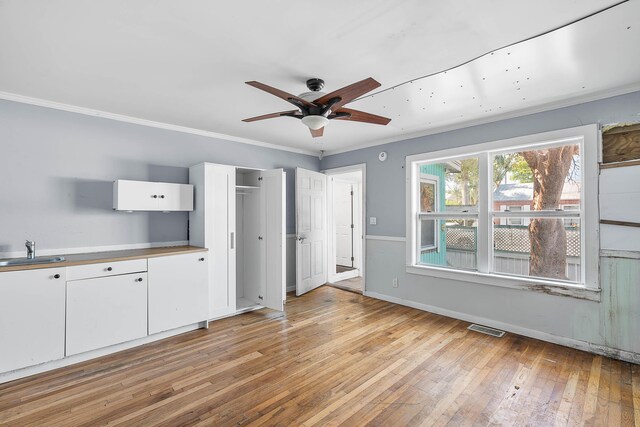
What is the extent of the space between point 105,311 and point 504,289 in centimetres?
420

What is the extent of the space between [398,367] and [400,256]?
1.99 metres

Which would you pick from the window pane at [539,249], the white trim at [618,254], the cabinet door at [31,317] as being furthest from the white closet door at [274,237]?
the white trim at [618,254]

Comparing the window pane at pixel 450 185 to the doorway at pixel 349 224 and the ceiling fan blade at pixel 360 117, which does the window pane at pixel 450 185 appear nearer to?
the ceiling fan blade at pixel 360 117

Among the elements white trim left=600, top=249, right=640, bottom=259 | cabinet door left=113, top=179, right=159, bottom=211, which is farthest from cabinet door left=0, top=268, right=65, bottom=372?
white trim left=600, top=249, right=640, bottom=259

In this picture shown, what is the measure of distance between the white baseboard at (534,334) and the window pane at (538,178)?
1335mm

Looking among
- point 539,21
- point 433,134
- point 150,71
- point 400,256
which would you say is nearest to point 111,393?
point 150,71

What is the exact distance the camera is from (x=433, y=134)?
13.4ft

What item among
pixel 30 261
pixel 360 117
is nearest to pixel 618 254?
pixel 360 117

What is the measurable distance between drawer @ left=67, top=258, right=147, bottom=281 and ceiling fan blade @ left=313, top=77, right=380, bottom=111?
2.41 metres

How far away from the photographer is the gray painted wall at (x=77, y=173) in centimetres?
289

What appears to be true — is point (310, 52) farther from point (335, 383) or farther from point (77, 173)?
point (77, 173)

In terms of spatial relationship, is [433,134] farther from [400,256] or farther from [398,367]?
[398,367]

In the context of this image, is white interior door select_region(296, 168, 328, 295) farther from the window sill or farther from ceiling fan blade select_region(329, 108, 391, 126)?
ceiling fan blade select_region(329, 108, 391, 126)

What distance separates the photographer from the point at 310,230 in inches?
203
